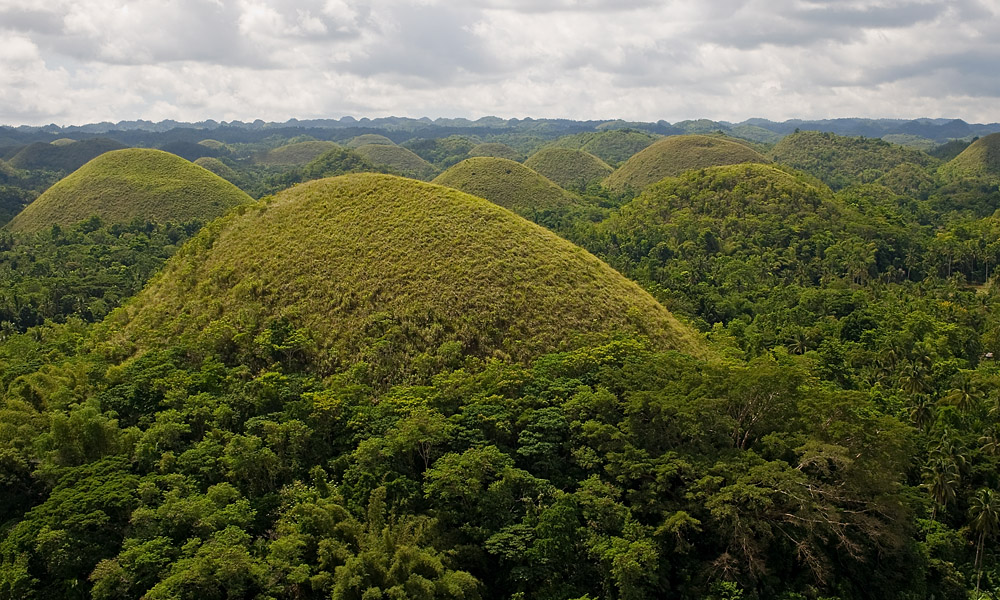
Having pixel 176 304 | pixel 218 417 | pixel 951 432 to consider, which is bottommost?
pixel 951 432

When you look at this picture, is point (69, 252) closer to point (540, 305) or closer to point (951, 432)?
point (540, 305)

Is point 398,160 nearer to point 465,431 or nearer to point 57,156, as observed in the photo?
point 57,156

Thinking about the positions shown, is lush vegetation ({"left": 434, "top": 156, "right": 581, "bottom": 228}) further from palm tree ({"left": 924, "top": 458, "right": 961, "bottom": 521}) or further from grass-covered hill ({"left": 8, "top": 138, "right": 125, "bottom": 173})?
grass-covered hill ({"left": 8, "top": 138, "right": 125, "bottom": 173})

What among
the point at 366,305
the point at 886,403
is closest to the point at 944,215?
the point at 886,403

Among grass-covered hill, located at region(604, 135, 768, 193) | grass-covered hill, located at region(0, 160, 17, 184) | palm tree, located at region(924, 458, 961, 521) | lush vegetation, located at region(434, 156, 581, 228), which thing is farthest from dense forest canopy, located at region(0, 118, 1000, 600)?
grass-covered hill, located at region(0, 160, 17, 184)

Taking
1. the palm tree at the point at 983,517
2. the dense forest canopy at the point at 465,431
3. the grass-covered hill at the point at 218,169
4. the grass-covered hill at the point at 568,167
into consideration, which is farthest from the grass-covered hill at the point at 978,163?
the grass-covered hill at the point at 218,169

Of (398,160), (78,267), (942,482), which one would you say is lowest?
(942,482)

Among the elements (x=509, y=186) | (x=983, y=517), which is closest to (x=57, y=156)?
(x=509, y=186)

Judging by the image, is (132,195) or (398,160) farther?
(398,160)
